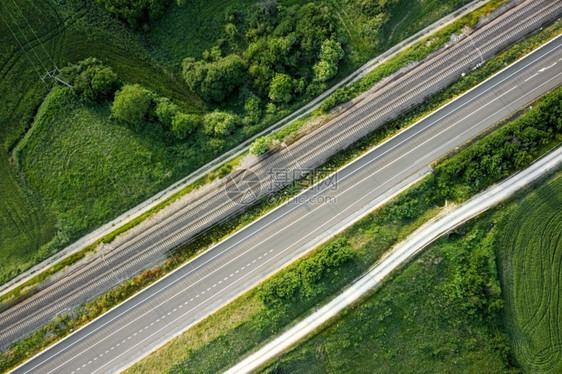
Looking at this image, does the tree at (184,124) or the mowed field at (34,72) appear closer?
the tree at (184,124)

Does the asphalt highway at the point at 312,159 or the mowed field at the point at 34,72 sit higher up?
the mowed field at the point at 34,72

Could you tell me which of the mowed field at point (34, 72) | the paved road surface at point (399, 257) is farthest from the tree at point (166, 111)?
the paved road surface at point (399, 257)

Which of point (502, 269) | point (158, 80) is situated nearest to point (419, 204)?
point (502, 269)

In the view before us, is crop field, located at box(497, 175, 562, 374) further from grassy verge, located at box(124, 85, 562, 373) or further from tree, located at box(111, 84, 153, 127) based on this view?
tree, located at box(111, 84, 153, 127)

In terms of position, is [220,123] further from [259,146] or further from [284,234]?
[284,234]

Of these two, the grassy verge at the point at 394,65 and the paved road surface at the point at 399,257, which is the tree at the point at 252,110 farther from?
the paved road surface at the point at 399,257

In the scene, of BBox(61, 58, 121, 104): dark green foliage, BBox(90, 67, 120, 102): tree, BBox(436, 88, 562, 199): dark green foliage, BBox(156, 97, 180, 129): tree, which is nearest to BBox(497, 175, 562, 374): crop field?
Answer: BBox(436, 88, 562, 199): dark green foliage

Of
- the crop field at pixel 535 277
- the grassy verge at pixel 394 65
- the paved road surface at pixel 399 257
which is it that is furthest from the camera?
the grassy verge at pixel 394 65
